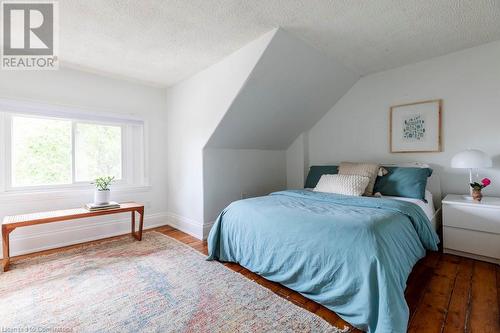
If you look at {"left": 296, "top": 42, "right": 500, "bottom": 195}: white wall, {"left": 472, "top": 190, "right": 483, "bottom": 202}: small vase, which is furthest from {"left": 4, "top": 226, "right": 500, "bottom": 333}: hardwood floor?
{"left": 296, "top": 42, "right": 500, "bottom": 195}: white wall

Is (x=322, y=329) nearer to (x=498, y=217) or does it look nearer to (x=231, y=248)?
(x=231, y=248)

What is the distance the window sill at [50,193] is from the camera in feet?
8.24

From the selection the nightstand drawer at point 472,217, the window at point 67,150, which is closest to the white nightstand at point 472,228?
the nightstand drawer at point 472,217

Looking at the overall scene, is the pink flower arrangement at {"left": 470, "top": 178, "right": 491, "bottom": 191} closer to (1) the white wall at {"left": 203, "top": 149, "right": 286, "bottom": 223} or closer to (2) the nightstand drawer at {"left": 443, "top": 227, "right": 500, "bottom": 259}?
(2) the nightstand drawer at {"left": 443, "top": 227, "right": 500, "bottom": 259}

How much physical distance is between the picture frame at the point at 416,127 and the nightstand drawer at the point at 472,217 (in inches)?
32.4

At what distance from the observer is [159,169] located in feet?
11.9

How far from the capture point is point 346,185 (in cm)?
259

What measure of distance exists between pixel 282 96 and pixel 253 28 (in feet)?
3.06

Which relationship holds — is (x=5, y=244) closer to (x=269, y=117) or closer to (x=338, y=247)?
(x=338, y=247)

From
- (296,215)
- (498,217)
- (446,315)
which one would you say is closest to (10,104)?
(296,215)

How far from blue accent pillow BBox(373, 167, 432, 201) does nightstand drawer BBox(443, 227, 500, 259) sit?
0.42m

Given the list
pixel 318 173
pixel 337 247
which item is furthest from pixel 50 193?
pixel 318 173

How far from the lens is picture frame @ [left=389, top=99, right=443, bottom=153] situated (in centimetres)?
280

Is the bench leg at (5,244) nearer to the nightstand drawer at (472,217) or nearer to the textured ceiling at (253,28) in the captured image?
the textured ceiling at (253,28)
